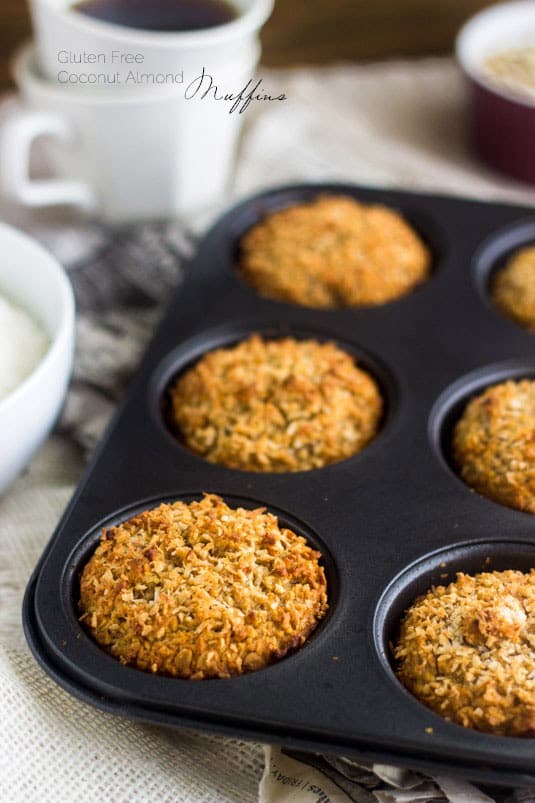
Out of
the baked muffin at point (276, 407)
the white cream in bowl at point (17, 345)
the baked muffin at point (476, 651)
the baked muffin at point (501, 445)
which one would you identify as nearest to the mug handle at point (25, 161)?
the white cream in bowl at point (17, 345)

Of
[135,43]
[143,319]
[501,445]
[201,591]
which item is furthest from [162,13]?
[201,591]

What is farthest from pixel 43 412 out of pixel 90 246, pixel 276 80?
pixel 276 80

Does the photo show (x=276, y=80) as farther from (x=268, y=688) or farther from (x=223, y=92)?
(x=268, y=688)

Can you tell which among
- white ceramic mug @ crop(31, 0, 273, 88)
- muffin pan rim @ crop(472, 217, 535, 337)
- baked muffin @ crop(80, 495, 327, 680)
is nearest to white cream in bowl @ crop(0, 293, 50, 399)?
baked muffin @ crop(80, 495, 327, 680)

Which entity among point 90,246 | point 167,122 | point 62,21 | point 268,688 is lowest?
point 90,246

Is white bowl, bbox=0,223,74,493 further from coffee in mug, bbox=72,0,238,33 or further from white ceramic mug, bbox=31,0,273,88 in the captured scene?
coffee in mug, bbox=72,0,238,33

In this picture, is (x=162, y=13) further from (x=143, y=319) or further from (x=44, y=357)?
(x=44, y=357)
